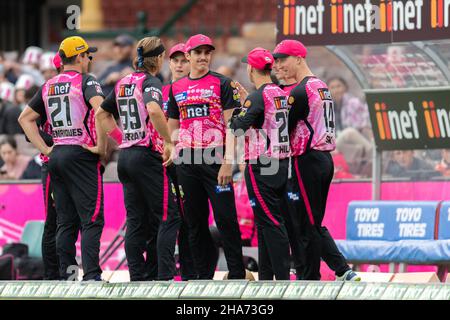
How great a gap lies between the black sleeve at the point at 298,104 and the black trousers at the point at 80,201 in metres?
1.96

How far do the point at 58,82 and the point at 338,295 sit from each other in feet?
11.3

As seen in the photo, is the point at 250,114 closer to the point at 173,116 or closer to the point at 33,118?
the point at 173,116

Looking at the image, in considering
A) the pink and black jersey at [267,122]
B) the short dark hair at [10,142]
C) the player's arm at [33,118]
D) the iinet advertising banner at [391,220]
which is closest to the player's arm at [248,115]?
the pink and black jersey at [267,122]

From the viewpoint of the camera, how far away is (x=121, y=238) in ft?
56.3

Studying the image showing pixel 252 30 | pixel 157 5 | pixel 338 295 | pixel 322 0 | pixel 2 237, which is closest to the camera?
pixel 338 295

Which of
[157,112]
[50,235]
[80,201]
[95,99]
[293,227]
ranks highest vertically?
[95,99]

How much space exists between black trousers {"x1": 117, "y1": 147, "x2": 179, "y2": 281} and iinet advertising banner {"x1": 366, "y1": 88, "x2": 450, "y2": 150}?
12.4ft

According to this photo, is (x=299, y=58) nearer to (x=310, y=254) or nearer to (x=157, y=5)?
(x=310, y=254)

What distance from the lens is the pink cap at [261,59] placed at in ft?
41.8

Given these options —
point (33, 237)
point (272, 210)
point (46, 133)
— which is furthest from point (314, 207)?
point (33, 237)

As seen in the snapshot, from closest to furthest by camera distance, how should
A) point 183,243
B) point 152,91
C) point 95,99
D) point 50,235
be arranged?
point 152,91 < point 95,99 < point 183,243 < point 50,235

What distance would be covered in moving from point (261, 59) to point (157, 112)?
1.05m

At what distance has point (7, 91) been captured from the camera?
22.5 meters
